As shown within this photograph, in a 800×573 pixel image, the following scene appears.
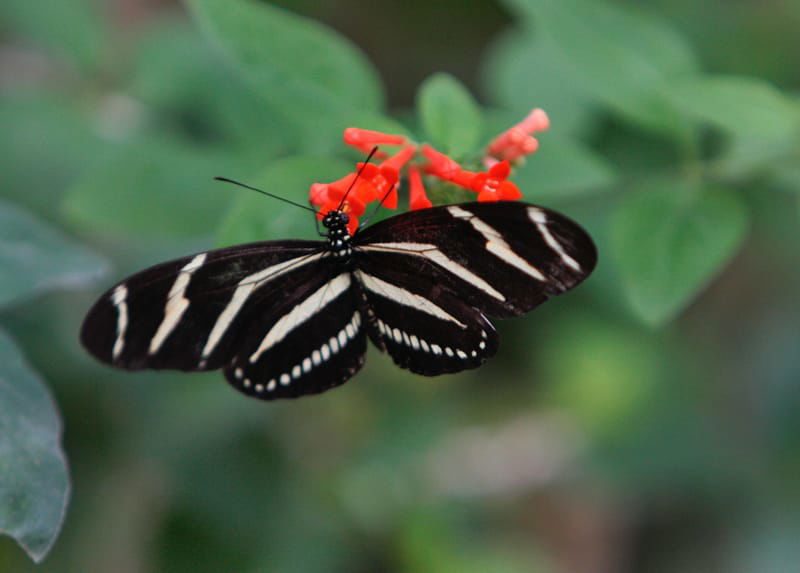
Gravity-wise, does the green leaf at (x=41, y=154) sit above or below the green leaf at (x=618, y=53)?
below

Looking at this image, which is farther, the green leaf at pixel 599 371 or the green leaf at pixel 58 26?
the green leaf at pixel 599 371

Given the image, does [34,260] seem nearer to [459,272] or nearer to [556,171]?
[459,272]

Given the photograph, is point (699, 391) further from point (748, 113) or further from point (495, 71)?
point (748, 113)

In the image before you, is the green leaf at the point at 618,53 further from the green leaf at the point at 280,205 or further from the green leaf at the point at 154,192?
the green leaf at the point at 154,192

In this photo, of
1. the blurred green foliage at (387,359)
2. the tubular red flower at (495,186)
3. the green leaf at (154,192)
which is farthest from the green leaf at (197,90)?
the tubular red flower at (495,186)

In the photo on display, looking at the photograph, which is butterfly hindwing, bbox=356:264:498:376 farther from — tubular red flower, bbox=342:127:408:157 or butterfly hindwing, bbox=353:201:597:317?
tubular red flower, bbox=342:127:408:157

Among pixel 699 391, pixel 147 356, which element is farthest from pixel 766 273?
pixel 147 356
